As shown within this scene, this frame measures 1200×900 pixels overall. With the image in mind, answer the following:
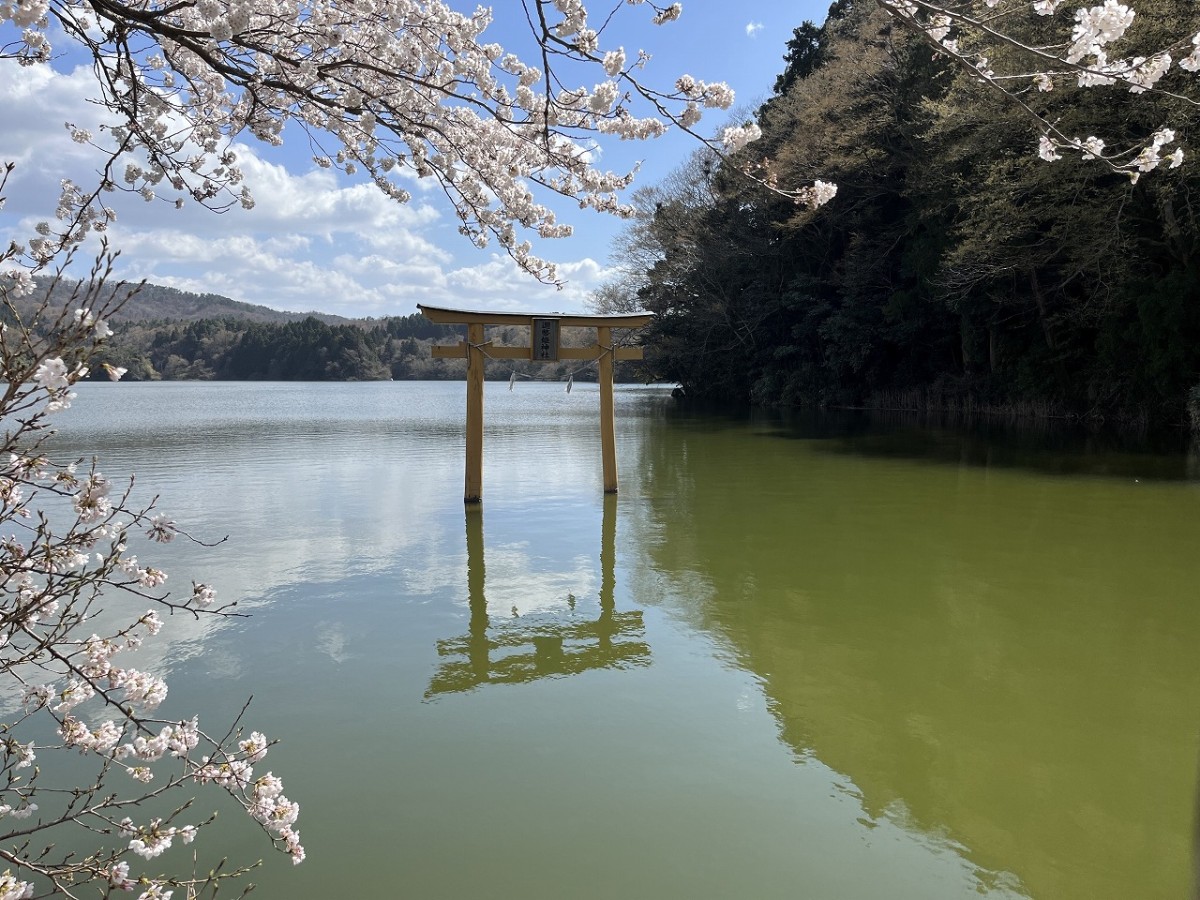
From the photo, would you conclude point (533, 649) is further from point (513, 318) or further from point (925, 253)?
point (925, 253)

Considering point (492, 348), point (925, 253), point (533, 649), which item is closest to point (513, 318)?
point (492, 348)

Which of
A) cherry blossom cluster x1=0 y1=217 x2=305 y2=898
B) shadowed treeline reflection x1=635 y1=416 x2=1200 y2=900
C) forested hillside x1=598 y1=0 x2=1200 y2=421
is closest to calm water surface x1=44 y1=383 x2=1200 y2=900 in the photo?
shadowed treeline reflection x1=635 y1=416 x2=1200 y2=900

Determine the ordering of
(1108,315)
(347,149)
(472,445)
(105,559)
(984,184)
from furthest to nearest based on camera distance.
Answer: (1108,315) → (984,184) → (472,445) → (347,149) → (105,559)

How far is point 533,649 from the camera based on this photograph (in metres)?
4.14

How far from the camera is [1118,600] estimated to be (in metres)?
4.75

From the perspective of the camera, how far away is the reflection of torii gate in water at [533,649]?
378cm

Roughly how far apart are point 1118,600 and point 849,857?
324 centimetres

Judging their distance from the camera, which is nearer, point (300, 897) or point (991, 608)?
point (300, 897)

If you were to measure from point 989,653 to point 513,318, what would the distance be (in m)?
5.15

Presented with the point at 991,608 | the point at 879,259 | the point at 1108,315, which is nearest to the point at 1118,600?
the point at 991,608

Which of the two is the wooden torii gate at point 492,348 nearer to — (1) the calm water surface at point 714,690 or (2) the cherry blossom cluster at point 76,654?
(1) the calm water surface at point 714,690

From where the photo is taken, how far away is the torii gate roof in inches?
297

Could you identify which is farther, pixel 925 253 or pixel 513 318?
pixel 925 253

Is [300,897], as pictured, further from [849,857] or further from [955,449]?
[955,449]
